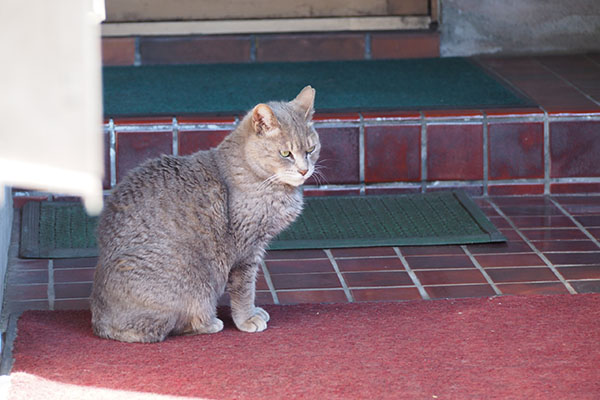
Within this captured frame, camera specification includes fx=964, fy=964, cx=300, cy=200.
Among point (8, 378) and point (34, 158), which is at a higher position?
point (34, 158)

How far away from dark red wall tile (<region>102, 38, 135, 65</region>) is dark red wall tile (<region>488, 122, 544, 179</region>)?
213 cm

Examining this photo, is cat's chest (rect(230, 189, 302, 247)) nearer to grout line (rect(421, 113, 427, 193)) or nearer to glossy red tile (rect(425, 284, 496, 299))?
glossy red tile (rect(425, 284, 496, 299))

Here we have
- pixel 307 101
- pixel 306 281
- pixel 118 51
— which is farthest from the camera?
pixel 118 51

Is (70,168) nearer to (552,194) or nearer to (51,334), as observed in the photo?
(51,334)

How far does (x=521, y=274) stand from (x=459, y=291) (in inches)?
11.7

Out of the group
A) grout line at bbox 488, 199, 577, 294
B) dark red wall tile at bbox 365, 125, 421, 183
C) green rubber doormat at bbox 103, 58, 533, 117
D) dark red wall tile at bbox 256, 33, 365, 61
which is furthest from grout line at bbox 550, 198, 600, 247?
dark red wall tile at bbox 256, 33, 365, 61

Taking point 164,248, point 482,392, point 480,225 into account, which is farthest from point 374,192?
point 482,392

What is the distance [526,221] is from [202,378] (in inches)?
77.3

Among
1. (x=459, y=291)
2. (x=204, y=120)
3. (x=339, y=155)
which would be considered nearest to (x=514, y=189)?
(x=339, y=155)

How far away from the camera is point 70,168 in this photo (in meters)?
4.33

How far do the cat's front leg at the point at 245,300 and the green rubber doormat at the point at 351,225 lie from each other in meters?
0.77

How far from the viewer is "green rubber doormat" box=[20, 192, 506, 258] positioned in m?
3.81

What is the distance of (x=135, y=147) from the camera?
4.21 metres

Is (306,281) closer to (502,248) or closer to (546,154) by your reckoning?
(502,248)
